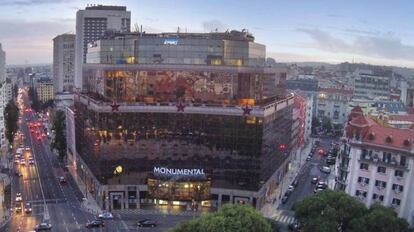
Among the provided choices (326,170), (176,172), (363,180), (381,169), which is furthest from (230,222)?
(326,170)

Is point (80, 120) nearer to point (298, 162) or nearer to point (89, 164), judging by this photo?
point (89, 164)

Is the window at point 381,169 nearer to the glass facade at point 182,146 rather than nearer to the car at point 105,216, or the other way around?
the glass facade at point 182,146

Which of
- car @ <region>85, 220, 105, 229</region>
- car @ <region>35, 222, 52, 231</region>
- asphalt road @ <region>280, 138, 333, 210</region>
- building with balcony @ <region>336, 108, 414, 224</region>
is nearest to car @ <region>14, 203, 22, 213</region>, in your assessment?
car @ <region>35, 222, 52, 231</region>

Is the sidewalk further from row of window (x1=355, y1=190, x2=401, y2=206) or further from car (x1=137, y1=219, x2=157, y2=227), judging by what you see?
car (x1=137, y1=219, x2=157, y2=227)

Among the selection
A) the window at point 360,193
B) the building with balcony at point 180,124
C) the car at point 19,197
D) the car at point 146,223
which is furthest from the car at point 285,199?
the car at point 19,197

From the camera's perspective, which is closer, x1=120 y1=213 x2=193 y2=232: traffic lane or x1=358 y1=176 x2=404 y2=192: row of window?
x1=358 y1=176 x2=404 y2=192: row of window

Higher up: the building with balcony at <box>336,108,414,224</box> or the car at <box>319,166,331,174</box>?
the building with balcony at <box>336,108,414,224</box>
